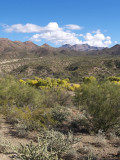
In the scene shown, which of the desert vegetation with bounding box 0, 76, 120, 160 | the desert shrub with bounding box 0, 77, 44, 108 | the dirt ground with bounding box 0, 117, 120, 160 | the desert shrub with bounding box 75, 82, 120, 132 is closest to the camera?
the desert vegetation with bounding box 0, 76, 120, 160

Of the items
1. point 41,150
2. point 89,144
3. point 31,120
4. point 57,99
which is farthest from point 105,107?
point 57,99

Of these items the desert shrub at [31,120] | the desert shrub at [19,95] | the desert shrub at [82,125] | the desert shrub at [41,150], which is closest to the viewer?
the desert shrub at [41,150]

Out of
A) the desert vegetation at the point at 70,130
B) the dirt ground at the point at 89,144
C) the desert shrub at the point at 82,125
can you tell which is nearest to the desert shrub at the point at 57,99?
the desert vegetation at the point at 70,130

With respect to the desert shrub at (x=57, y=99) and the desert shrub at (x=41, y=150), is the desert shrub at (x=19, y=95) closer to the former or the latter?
the desert shrub at (x=57, y=99)

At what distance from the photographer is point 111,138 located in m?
8.10

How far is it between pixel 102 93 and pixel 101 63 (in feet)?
173

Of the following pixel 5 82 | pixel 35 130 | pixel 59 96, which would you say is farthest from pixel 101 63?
pixel 35 130

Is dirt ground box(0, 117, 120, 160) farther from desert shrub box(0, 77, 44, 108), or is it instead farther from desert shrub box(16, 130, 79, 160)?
desert shrub box(0, 77, 44, 108)

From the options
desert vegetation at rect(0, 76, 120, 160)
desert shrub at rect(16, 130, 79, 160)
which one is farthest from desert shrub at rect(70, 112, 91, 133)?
desert shrub at rect(16, 130, 79, 160)

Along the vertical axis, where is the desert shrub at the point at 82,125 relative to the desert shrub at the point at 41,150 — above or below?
below

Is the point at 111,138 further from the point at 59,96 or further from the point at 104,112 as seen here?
the point at 59,96

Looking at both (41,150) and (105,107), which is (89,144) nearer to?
(105,107)

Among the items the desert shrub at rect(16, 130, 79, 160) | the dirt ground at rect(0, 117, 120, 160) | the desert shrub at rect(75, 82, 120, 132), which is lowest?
the dirt ground at rect(0, 117, 120, 160)

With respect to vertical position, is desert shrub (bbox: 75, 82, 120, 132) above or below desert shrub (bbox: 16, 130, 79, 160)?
above
